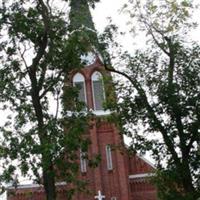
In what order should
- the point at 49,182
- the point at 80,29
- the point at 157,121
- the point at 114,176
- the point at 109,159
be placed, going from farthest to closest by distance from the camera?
the point at 109,159
the point at 114,176
the point at 157,121
the point at 80,29
the point at 49,182

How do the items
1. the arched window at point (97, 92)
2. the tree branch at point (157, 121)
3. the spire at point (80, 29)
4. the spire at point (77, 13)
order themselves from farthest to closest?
the arched window at point (97, 92), the tree branch at point (157, 121), the spire at point (77, 13), the spire at point (80, 29)

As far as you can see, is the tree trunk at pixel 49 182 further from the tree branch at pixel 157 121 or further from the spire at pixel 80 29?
the tree branch at pixel 157 121

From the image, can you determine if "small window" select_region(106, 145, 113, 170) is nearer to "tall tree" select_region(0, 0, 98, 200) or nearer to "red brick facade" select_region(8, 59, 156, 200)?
"red brick facade" select_region(8, 59, 156, 200)

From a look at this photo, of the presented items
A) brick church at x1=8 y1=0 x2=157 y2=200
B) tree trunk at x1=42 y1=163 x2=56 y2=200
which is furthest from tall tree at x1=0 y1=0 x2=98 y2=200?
brick church at x1=8 y1=0 x2=157 y2=200

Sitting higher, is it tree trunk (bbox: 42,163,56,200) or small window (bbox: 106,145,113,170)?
small window (bbox: 106,145,113,170)

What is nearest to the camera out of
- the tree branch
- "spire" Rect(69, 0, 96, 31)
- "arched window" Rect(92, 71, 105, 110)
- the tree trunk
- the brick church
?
the tree trunk

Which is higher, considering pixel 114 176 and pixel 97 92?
pixel 97 92

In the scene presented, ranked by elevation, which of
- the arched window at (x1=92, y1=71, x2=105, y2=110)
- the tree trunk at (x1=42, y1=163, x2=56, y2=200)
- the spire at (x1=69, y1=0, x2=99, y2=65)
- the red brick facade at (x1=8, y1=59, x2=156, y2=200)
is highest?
the arched window at (x1=92, y1=71, x2=105, y2=110)

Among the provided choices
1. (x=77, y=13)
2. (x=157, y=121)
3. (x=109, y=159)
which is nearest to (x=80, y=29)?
(x=77, y=13)

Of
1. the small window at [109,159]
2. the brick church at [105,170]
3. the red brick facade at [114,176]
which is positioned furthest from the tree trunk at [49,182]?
the small window at [109,159]

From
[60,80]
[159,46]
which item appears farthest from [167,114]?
[60,80]

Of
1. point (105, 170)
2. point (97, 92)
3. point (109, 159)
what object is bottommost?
point (105, 170)

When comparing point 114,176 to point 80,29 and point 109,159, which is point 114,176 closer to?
point 109,159

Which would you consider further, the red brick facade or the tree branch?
the red brick facade
